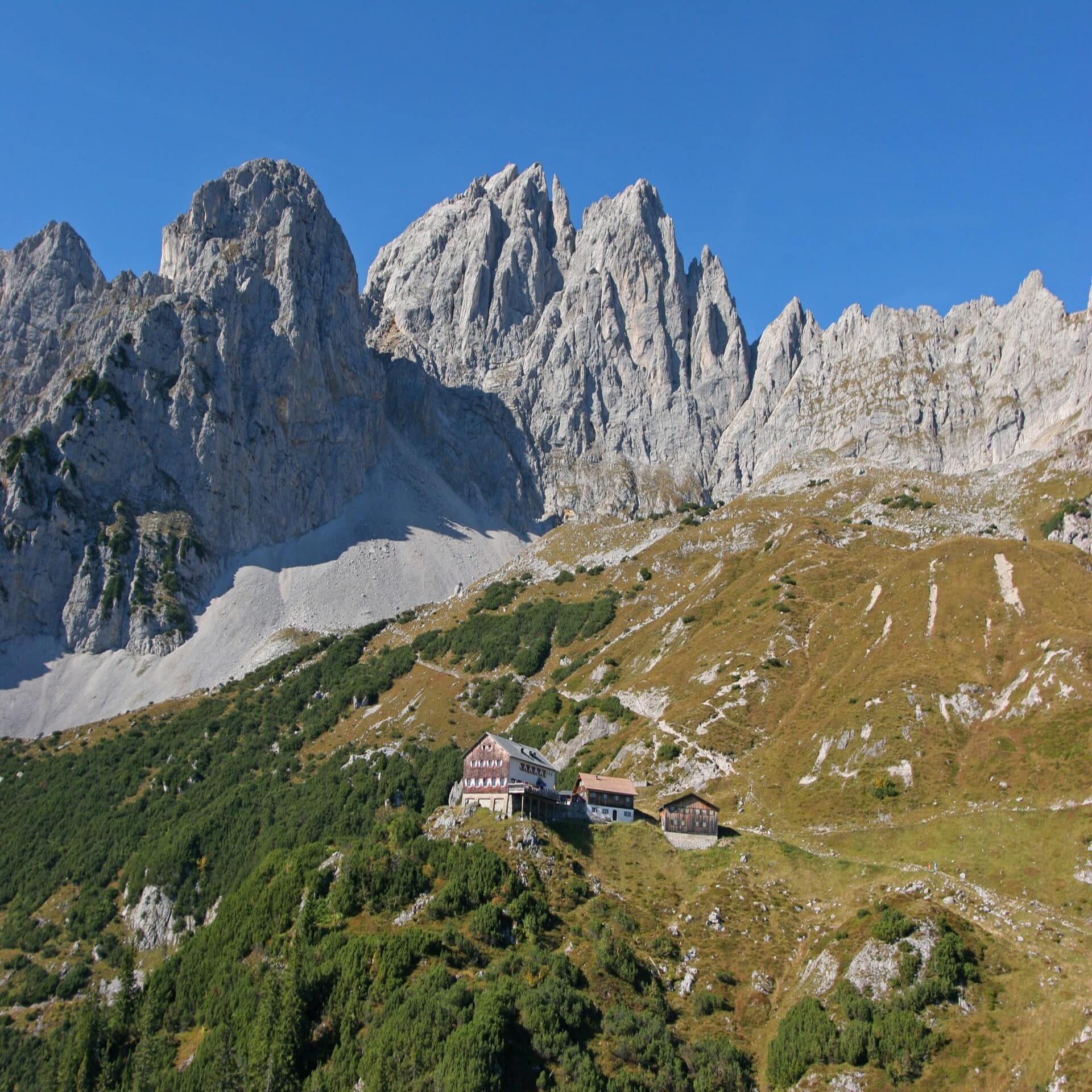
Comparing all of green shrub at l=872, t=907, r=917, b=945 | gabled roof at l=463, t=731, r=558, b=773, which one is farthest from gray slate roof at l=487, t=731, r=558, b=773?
green shrub at l=872, t=907, r=917, b=945

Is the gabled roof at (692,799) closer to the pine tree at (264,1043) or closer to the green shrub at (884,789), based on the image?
the green shrub at (884,789)

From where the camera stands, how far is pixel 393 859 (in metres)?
84.4

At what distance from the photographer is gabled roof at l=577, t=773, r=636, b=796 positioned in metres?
96.4

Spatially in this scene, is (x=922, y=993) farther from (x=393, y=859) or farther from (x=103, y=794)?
(x=103, y=794)

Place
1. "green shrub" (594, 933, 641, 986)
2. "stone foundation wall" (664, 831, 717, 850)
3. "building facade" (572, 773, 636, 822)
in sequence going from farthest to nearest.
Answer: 1. "building facade" (572, 773, 636, 822)
2. "stone foundation wall" (664, 831, 717, 850)
3. "green shrub" (594, 933, 641, 986)

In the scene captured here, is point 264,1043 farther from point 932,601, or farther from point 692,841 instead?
point 932,601

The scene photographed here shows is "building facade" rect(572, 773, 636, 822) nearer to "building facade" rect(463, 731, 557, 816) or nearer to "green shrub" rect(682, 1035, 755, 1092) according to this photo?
"building facade" rect(463, 731, 557, 816)

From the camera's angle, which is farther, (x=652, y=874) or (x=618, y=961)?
(x=652, y=874)

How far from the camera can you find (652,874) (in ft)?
288

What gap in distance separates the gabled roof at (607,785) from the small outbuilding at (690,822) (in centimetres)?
434

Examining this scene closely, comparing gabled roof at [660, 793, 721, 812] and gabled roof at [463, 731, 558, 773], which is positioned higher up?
gabled roof at [463, 731, 558, 773]

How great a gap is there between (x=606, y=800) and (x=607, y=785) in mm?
1608

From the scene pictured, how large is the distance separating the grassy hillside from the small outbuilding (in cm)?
229

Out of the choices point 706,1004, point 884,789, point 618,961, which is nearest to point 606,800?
point 618,961
